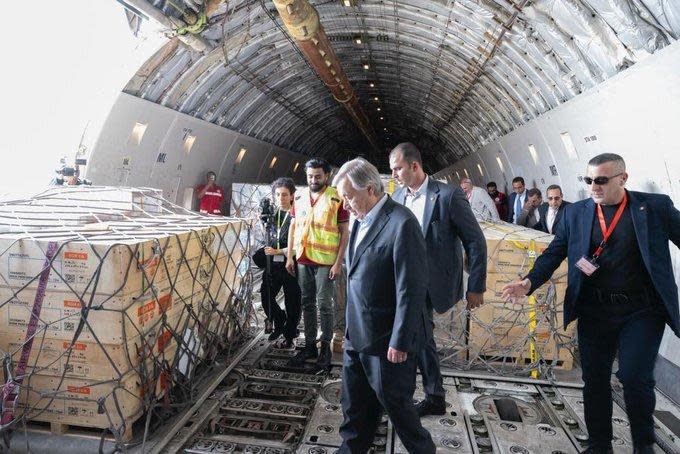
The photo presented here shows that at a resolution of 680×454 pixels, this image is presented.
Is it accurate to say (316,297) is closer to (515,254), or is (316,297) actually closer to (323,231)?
(323,231)

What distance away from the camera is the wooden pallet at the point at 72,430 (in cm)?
332

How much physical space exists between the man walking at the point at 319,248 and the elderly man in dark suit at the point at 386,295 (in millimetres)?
1457

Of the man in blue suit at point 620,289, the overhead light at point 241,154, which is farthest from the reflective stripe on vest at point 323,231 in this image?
the overhead light at point 241,154

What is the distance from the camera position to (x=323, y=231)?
4.42m

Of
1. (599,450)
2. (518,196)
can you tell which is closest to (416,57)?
(518,196)

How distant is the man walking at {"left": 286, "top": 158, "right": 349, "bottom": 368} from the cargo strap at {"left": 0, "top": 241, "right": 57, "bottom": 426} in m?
2.08

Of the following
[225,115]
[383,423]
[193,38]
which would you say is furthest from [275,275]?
[225,115]

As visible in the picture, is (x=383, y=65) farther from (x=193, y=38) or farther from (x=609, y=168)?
(x=609, y=168)

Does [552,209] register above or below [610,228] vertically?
above

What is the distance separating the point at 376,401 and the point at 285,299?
227 cm

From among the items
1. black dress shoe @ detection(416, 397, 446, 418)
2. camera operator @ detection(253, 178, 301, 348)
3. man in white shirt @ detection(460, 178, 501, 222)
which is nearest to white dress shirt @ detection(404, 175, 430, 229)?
black dress shoe @ detection(416, 397, 446, 418)

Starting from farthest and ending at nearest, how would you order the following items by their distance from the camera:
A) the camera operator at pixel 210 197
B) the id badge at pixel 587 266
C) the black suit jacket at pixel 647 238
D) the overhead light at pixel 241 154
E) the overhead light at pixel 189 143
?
the overhead light at pixel 241 154 < the camera operator at pixel 210 197 < the overhead light at pixel 189 143 < the id badge at pixel 587 266 < the black suit jacket at pixel 647 238

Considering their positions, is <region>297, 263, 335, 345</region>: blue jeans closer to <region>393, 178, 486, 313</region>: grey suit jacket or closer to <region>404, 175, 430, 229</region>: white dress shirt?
<region>404, 175, 430, 229</region>: white dress shirt

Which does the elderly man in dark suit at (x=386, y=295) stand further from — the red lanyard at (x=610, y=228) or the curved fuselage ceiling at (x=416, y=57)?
the curved fuselage ceiling at (x=416, y=57)
